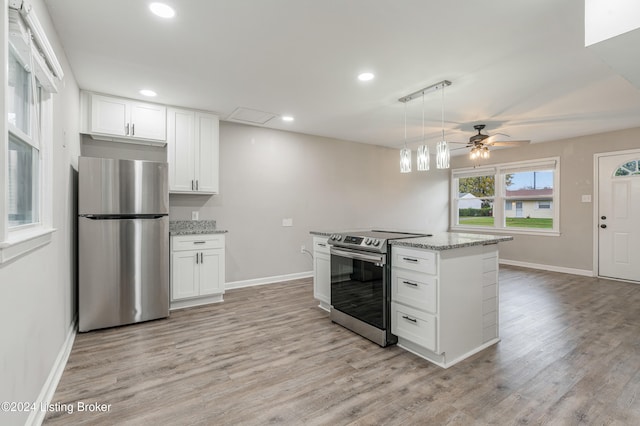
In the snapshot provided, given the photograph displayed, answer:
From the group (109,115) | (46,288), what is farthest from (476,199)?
(46,288)

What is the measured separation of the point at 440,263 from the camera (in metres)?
2.26

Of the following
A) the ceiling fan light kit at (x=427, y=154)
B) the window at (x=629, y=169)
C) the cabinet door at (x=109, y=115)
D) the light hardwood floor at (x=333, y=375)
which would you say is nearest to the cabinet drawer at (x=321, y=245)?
the light hardwood floor at (x=333, y=375)

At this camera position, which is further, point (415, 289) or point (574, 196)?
point (574, 196)

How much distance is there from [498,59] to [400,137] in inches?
113

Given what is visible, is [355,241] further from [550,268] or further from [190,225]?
[550,268]

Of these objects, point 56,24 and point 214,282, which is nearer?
point 56,24

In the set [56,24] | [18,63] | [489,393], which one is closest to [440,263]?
[489,393]

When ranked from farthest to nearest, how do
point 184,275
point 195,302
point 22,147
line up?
point 195,302, point 184,275, point 22,147

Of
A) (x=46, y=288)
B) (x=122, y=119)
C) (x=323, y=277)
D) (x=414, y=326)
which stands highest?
(x=122, y=119)

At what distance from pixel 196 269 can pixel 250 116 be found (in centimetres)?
214

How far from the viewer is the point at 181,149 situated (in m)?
3.86

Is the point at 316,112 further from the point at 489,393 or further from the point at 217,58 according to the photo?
the point at 489,393

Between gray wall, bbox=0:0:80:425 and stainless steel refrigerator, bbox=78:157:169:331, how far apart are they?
0.42 ft

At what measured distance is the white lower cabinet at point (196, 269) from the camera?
3580mm
